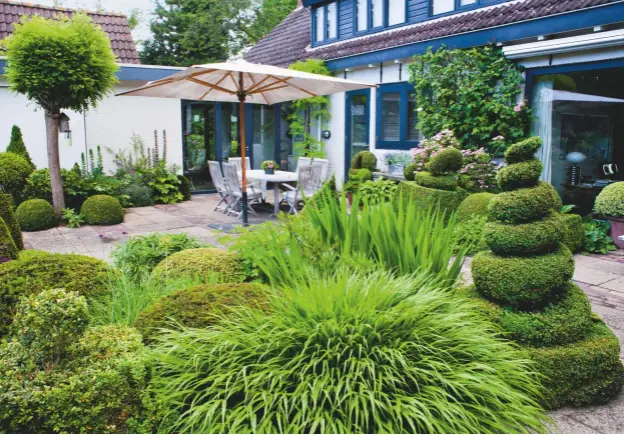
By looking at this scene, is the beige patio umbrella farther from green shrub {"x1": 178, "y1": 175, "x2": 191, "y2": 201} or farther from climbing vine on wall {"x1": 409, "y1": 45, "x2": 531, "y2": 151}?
green shrub {"x1": 178, "y1": 175, "x2": 191, "y2": 201}

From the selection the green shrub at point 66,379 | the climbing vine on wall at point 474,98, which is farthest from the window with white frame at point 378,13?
the green shrub at point 66,379

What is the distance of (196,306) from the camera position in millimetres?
3102

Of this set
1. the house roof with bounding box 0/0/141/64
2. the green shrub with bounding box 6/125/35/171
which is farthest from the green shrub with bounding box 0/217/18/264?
the house roof with bounding box 0/0/141/64

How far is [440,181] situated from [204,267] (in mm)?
4825

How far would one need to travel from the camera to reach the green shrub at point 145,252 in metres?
4.73

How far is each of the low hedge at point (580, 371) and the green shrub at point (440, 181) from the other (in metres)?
5.00

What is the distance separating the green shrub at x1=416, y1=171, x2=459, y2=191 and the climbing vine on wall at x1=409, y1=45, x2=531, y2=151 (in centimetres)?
100

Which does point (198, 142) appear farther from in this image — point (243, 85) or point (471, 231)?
point (471, 231)

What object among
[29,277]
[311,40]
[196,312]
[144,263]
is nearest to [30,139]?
[311,40]

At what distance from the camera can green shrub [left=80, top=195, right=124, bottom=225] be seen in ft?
31.3

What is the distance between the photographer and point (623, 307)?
4.92 m

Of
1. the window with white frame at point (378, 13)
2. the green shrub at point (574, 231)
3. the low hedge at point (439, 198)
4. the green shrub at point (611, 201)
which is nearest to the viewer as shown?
the green shrub at point (574, 231)

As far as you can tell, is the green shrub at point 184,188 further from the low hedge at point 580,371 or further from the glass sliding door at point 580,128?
the low hedge at point 580,371

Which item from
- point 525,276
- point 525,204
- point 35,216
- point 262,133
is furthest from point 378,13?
point 525,276
